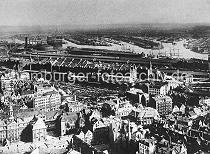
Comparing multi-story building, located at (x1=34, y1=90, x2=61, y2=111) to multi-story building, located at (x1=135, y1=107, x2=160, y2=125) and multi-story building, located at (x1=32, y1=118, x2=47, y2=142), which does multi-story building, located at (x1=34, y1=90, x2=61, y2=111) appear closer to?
multi-story building, located at (x1=32, y1=118, x2=47, y2=142)

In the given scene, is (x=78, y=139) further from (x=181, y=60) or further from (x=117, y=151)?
(x=181, y=60)

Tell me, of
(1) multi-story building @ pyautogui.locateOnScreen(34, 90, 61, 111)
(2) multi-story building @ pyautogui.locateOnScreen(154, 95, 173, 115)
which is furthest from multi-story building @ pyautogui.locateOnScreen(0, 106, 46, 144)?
(2) multi-story building @ pyautogui.locateOnScreen(154, 95, 173, 115)

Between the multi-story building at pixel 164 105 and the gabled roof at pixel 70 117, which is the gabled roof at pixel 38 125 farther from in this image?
the multi-story building at pixel 164 105

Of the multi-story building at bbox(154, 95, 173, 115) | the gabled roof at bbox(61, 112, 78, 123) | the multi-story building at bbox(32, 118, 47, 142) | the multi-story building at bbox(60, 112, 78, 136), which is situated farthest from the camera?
the multi-story building at bbox(154, 95, 173, 115)

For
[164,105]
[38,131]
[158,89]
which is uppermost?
[158,89]

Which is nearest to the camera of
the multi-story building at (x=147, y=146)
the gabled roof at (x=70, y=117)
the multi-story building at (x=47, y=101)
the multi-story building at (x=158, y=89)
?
the multi-story building at (x=147, y=146)

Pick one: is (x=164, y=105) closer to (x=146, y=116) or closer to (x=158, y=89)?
(x=146, y=116)

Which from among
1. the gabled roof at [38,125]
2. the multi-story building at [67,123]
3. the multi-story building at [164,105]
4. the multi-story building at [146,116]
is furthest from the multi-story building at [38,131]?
the multi-story building at [164,105]

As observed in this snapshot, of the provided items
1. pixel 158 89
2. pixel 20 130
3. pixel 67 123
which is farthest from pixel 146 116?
pixel 158 89

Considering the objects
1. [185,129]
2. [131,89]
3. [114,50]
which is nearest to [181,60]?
[114,50]
